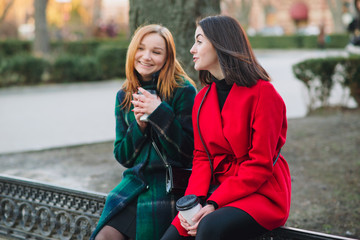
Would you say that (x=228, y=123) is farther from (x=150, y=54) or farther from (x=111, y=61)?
(x=111, y=61)

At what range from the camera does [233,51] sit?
2.62 m

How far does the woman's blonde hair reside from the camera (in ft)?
9.86

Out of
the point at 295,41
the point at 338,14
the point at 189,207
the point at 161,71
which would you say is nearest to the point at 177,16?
the point at 161,71

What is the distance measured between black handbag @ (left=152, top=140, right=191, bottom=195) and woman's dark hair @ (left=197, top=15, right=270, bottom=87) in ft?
1.95

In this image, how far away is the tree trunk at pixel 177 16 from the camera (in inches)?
213

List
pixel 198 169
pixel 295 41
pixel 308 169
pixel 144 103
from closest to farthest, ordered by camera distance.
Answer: pixel 198 169
pixel 144 103
pixel 308 169
pixel 295 41

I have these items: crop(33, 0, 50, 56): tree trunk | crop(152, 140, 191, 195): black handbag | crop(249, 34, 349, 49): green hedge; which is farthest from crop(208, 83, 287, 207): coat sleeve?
crop(249, 34, 349, 49): green hedge

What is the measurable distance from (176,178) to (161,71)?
659mm

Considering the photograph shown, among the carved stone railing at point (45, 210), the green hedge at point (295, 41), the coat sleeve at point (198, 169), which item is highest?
the coat sleeve at point (198, 169)

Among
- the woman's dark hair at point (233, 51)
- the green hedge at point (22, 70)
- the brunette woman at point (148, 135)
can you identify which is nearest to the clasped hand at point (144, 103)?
the brunette woman at point (148, 135)

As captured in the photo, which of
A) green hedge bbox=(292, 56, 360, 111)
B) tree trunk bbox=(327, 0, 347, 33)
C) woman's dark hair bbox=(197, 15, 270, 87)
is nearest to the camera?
woman's dark hair bbox=(197, 15, 270, 87)

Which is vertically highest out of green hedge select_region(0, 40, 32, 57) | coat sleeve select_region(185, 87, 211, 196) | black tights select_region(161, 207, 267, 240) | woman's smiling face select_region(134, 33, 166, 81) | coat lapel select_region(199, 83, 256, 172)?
woman's smiling face select_region(134, 33, 166, 81)

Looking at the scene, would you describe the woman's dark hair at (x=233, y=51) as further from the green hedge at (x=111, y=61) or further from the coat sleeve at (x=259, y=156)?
the green hedge at (x=111, y=61)

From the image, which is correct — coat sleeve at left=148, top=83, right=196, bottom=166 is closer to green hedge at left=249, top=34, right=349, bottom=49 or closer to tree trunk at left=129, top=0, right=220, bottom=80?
tree trunk at left=129, top=0, right=220, bottom=80
